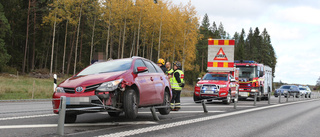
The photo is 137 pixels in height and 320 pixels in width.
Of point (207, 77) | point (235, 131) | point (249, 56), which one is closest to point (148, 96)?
point (235, 131)

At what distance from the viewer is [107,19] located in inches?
1923

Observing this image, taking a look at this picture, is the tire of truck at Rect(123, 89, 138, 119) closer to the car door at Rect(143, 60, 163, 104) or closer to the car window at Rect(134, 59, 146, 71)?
the car window at Rect(134, 59, 146, 71)

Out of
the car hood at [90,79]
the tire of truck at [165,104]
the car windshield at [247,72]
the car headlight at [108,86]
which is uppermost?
the car windshield at [247,72]

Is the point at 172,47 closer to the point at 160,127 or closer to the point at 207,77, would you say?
the point at 207,77

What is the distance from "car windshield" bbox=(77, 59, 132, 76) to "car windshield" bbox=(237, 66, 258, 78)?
1883 cm

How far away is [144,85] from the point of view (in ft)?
27.6

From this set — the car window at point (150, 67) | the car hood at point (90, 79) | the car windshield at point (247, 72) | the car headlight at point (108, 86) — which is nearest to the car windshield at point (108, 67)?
the car hood at point (90, 79)

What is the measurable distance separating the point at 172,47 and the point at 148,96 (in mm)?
49248

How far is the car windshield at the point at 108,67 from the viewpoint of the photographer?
8.20 metres

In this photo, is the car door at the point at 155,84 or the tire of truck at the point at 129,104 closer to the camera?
the tire of truck at the point at 129,104

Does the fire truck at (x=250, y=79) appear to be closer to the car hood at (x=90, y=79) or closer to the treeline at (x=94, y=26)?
the car hood at (x=90, y=79)

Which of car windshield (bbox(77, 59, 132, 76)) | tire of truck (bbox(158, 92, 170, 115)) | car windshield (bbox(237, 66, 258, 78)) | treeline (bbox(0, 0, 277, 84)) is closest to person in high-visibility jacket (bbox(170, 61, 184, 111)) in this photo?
tire of truck (bbox(158, 92, 170, 115))

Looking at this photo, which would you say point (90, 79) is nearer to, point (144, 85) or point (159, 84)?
point (144, 85)

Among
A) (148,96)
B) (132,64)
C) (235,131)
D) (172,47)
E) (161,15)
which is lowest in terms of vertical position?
(235,131)
